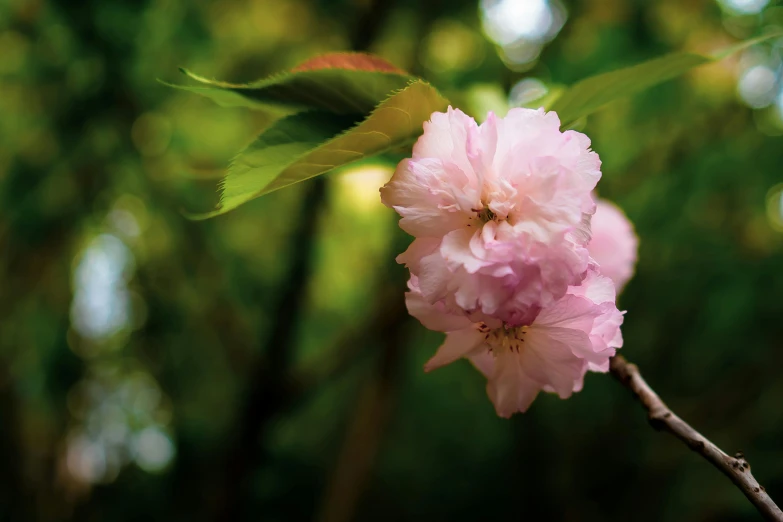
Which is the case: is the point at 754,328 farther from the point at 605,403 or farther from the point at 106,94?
the point at 106,94

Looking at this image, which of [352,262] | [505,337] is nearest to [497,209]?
[505,337]

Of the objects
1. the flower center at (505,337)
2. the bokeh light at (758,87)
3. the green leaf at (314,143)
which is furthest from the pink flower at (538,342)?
the bokeh light at (758,87)

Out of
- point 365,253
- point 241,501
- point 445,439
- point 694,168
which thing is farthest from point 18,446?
point 694,168

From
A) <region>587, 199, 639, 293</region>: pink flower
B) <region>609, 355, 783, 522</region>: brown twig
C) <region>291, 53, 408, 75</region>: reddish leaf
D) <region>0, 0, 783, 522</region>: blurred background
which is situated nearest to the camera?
<region>609, 355, 783, 522</region>: brown twig

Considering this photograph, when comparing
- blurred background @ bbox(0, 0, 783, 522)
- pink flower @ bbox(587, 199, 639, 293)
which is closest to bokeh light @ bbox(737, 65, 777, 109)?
blurred background @ bbox(0, 0, 783, 522)

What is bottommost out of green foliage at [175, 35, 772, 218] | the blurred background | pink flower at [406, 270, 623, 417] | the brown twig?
the brown twig

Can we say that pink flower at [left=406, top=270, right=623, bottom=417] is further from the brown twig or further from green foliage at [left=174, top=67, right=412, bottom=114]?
green foliage at [left=174, top=67, right=412, bottom=114]

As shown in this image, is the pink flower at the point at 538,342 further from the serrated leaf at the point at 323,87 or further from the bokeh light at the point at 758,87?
the bokeh light at the point at 758,87
